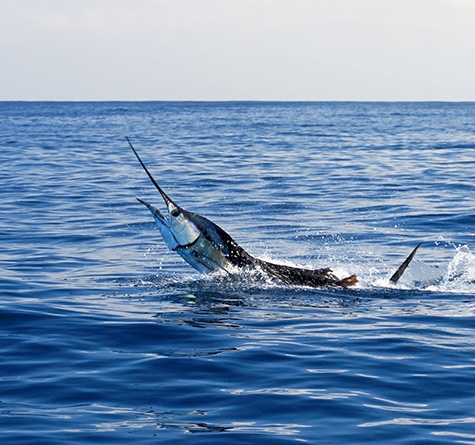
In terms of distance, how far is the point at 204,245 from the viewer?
402 inches

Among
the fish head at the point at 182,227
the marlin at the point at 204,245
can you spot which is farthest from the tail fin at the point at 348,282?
the fish head at the point at 182,227

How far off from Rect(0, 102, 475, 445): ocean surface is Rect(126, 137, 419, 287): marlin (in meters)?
0.26

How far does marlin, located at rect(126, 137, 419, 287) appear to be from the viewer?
998cm

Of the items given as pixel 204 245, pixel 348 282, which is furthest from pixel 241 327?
pixel 348 282

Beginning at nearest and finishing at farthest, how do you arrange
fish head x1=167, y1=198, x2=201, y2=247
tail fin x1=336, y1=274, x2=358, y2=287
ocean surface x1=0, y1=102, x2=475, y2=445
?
ocean surface x1=0, y1=102, x2=475, y2=445 → fish head x1=167, y1=198, x2=201, y2=247 → tail fin x1=336, y1=274, x2=358, y2=287

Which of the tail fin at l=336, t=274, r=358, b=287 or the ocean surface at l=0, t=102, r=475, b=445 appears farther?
the tail fin at l=336, t=274, r=358, b=287

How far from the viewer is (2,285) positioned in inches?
464

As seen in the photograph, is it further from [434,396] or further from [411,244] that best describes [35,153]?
[434,396]

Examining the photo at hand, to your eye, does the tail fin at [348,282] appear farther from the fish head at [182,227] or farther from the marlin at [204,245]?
the fish head at [182,227]

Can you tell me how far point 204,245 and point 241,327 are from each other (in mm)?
1211

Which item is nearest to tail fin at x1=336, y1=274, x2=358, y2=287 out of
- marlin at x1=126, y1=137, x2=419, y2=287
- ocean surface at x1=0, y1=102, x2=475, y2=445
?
marlin at x1=126, y1=137, x2=419, y2=287

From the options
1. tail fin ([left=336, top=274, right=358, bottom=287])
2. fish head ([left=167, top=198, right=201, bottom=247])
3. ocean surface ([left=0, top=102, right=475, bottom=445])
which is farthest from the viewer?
tail fin ([left=336, top=274, right=358, bottom=287])

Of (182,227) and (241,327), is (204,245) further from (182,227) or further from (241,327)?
(241,327)

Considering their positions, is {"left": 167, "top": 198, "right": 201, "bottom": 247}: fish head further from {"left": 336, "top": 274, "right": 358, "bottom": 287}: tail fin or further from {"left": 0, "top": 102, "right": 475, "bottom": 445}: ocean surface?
{"left": 336, "top": 274, "right": 358, "bottom": 287}: tail fin
